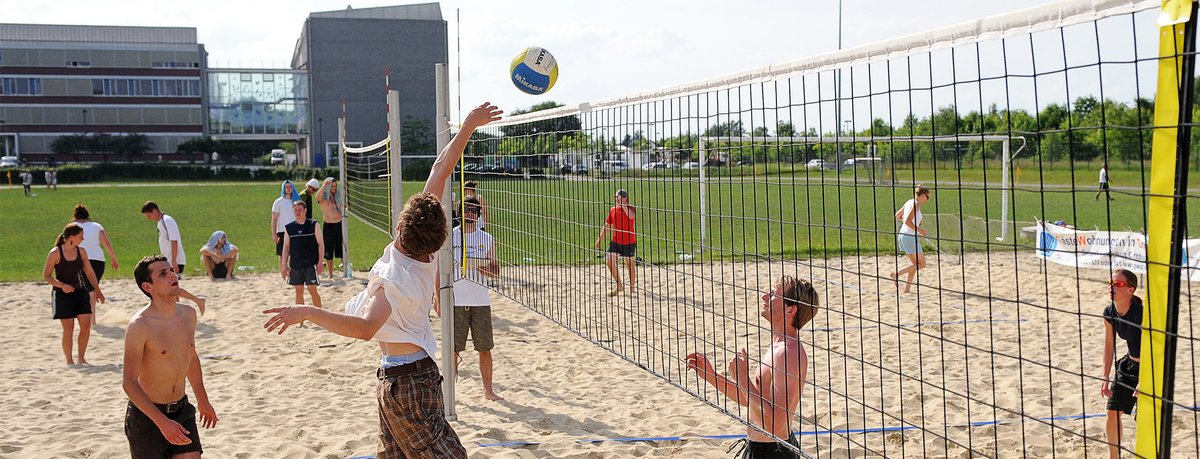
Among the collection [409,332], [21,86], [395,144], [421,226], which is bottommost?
[409,332]

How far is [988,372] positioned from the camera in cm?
733

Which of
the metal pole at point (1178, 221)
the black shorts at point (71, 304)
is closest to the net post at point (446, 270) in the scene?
the black shorts at point (71, 304)

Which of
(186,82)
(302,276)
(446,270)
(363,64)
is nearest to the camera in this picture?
(446,270)

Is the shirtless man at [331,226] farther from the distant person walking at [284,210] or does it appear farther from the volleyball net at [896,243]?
the volleyball net at [896,243]

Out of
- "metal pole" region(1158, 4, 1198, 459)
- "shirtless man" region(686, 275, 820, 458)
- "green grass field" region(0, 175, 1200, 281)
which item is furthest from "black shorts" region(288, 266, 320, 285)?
"metal pole" region(1158, 4, 1198, 459)

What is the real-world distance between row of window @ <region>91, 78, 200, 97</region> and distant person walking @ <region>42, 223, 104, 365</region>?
239 feet

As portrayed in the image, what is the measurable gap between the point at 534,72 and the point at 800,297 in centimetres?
275

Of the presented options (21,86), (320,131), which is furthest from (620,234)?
(21,86)

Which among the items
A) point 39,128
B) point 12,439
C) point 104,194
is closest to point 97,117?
point 39,128

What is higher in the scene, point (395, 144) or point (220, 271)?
point (395, 144)

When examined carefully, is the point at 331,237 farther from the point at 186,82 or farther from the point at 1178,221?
the point at 186,82

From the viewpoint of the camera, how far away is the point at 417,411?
12.9 feet

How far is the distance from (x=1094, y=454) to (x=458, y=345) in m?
4.08

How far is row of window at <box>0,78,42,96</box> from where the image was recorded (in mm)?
73438
